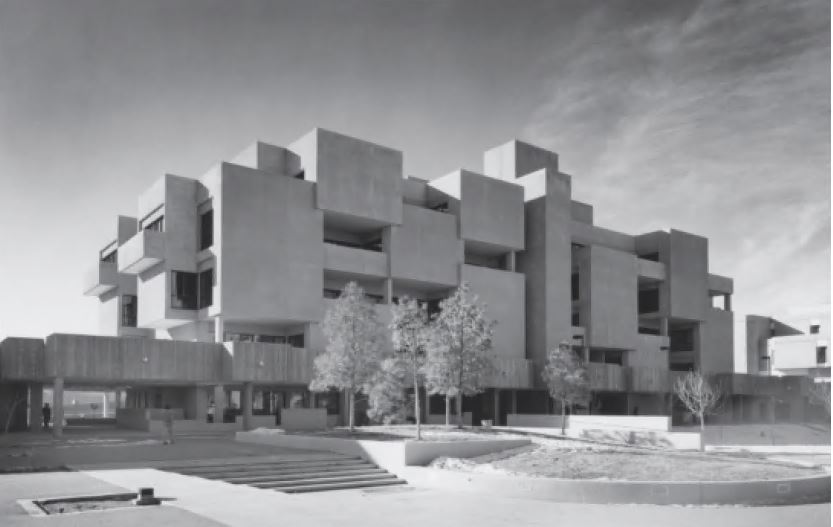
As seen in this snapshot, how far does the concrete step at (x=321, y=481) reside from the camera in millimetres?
24344

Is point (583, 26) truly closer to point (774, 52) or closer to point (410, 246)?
point (774, 52)

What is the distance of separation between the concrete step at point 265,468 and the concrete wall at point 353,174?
2505 centimetres

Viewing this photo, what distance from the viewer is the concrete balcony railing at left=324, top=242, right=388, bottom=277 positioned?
2019 inches

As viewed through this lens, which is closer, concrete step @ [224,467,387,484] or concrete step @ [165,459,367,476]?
concrete step @ [224,467,387,484]

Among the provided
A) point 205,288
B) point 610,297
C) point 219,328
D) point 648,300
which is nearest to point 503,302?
point 610,297

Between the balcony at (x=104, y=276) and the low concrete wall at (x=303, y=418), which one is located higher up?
the balcony at (x=104, y=276)

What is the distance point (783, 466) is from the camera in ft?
84.0

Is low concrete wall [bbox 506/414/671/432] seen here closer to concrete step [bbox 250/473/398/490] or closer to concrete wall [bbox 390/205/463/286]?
concrete wall [bbox 390/205/463/286]

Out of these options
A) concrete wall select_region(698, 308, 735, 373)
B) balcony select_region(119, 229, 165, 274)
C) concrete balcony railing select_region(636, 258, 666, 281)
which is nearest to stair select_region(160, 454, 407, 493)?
balcony select_region(119, 229, 165, 274)

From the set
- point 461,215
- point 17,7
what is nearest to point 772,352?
point 461,215

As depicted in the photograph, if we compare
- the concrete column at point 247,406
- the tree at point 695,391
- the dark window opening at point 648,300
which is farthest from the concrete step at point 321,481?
the dark window opening at point 648,300

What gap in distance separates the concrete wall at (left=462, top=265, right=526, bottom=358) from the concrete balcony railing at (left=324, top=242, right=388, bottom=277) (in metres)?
6.56

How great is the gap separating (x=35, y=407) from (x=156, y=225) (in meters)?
13.3

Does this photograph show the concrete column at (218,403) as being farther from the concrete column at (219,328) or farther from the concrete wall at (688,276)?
the concrete wall at (688,276)
